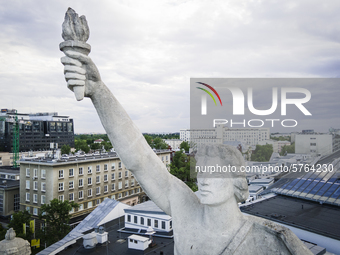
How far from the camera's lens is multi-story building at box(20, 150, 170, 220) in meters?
33.8

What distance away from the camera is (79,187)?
36594mm

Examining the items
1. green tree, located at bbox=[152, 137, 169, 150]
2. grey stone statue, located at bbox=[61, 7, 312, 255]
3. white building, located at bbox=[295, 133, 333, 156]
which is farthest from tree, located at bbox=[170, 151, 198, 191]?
grey stone statue, located at bbox=[61, 7, 312, 255]

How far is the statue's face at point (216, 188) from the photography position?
3.61 m

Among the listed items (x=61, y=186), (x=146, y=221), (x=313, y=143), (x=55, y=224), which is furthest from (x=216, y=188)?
(x=61, y=186)

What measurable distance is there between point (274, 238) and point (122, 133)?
2416 mm

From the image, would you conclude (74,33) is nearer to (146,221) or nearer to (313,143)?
(313,143)

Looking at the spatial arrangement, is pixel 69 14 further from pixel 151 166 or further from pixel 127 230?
pixel 127 230

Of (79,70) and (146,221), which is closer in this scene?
(79,70)

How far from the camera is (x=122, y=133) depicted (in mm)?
3637

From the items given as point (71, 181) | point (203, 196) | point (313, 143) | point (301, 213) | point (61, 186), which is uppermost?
point (313, 143)

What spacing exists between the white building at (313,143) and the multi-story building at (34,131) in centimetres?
7706

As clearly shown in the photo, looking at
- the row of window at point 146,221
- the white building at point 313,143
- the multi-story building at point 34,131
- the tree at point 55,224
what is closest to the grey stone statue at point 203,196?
the white building at point 313,143

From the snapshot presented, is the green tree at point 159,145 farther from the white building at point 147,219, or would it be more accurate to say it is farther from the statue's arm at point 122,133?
the statue's arm at point 122,133

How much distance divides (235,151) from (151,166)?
1.20 m
